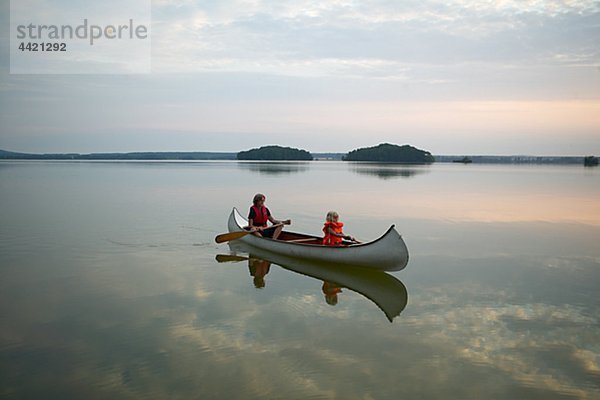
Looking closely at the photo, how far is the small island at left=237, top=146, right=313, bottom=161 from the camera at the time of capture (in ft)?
440

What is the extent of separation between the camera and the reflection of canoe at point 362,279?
763 centimetres

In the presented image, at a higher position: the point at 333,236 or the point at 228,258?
the point at 333,236

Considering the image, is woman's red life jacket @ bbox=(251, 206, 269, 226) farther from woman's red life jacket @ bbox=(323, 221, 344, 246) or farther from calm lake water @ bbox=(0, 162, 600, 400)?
woman's red life jacket @ bbox=(323, 221, 344, 246)

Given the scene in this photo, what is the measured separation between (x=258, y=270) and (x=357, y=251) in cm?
208

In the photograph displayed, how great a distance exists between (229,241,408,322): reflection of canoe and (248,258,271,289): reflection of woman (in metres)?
0.24

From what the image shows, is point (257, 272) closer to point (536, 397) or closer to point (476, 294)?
point (476, 294)

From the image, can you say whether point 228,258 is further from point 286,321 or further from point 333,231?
point 286,321

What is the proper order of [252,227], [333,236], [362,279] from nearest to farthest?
1. [362,279]
2. [333,236]
3. [252,227]

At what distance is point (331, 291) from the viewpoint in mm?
8203

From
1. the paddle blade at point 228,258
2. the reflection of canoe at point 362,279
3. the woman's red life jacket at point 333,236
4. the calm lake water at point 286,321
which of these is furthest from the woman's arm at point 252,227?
the woman's red life jacket at point 333,236

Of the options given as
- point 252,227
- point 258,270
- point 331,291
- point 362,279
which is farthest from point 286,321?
point 252,227

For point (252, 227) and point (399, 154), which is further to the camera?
point (399, 154)

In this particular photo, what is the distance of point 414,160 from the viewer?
414ft

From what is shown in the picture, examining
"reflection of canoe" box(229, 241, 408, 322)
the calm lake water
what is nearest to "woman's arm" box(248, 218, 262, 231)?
"reflection of canoe" box(229, 241, 408, 322)
